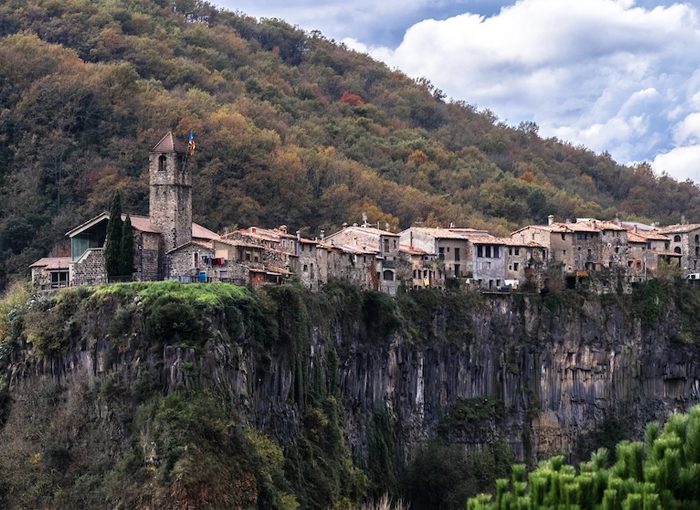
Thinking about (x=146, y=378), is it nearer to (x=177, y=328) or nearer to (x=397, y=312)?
(x=177, y=328)

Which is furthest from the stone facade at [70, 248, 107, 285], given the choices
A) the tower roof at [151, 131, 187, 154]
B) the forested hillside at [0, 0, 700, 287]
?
the forested hillside at [0, 0, 700, 287]

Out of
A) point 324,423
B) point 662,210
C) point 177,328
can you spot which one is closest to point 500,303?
point 324,423

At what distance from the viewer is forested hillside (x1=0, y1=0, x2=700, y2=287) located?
110 meters

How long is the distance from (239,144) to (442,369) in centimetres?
2835

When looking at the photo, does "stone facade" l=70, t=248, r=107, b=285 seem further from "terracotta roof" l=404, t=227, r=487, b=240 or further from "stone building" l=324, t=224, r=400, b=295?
"terracotta roof" l=404, t=227, r=487, b=240

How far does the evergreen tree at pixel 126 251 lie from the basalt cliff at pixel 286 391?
4.79m

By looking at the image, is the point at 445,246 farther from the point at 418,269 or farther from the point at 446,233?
the point at 418,269

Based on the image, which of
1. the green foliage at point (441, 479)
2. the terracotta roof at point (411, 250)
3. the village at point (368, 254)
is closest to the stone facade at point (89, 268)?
the village at point (368, 254)

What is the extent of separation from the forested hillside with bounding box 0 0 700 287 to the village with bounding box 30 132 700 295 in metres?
12.6

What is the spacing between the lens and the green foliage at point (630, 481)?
38.8 m

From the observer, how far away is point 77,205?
4240 inches

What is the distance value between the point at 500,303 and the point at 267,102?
59.1m

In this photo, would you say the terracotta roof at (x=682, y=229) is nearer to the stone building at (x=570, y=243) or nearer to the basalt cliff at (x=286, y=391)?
the stone building at (x=570, y=243)

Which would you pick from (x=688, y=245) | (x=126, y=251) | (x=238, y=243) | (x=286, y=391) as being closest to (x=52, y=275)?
(x=126, y=251)
